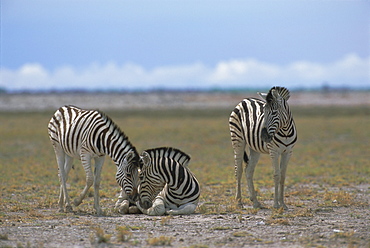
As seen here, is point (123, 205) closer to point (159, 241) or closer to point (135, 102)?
point (159, 241)

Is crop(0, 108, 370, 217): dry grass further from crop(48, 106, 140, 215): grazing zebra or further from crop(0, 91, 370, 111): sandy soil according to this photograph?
crop(0, 91, 370, 111): sandy soil

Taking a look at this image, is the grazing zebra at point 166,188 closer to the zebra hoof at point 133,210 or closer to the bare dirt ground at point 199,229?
the zebra hoof at point 133,210

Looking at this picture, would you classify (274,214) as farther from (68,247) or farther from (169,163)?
(68,247)

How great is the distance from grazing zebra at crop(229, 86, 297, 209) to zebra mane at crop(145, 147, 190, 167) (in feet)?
5.11

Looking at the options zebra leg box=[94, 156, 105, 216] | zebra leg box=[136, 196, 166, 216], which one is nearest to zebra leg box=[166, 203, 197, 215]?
zebra leg box=[136, 196, 166, 216]

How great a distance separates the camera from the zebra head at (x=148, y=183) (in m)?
10.4

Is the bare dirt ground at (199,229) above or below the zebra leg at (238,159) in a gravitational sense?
below

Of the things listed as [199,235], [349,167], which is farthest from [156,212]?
[349,167]

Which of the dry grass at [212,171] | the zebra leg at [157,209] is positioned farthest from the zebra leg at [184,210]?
the dry grass at [212,171]

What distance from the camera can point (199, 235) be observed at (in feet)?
28.0

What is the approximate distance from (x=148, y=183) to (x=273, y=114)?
2853 mm

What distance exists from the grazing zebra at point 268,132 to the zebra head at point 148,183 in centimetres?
203

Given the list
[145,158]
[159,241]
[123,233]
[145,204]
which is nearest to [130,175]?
[145,158]

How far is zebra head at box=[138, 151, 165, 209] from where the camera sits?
10391mm
